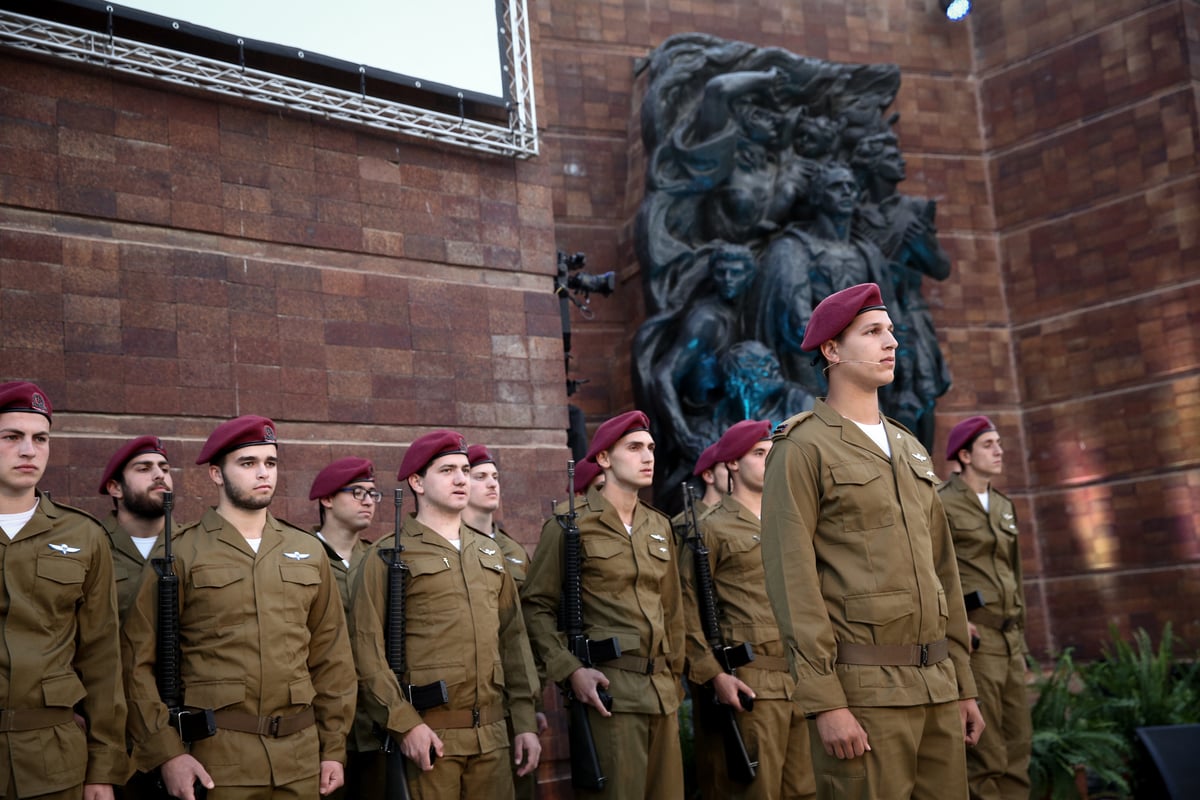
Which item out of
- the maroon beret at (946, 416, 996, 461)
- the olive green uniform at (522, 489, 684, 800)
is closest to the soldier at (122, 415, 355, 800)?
the olive green uniform at (522, 489, 684, 800)

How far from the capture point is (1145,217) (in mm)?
10141

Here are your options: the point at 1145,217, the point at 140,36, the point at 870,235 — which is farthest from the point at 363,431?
the point at 1145,217

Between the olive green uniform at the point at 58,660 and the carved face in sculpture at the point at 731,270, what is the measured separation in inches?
219

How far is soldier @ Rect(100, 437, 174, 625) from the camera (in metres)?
4.76

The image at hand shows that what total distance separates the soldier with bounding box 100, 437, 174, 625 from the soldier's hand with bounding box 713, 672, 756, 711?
234 centimetres

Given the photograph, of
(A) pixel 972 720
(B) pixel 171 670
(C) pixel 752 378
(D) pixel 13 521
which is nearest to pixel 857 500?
(A) pixel 972 720

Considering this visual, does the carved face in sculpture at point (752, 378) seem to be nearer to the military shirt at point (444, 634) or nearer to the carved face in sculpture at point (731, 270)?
the carved face in sculpture at point (731, 270)

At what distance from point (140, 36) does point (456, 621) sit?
11.6 feet

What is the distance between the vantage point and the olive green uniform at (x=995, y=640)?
19.5 ft

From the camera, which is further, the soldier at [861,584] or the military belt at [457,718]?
the military belt at [457,718]

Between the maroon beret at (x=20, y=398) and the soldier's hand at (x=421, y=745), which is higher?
the maroon beret at (x=20, y=398)

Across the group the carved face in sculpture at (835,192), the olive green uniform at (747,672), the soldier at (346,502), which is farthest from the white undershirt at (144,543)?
the carved face in sculpture at (835,192)

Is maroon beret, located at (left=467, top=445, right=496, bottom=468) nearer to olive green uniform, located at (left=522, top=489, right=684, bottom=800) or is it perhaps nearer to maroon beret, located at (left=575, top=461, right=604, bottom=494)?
olive green uniform, located at (left=522, top=489, right=684, bottom=800)

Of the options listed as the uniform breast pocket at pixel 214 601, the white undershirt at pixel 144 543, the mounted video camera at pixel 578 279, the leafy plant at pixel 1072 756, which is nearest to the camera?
the uniform breast pocket at pixel 214 601
